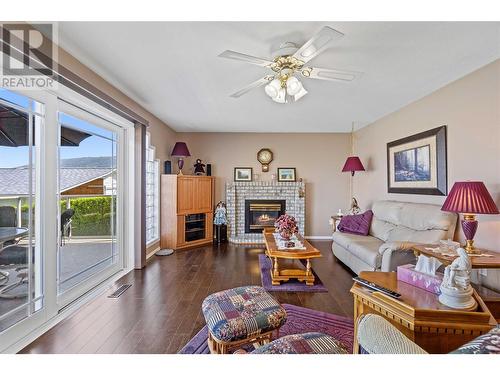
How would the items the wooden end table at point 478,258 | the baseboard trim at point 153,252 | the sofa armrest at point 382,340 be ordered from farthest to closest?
the baseboard trim at point 153,252, the wooden end table at point 478,258, the sofa armrest at point 382,340

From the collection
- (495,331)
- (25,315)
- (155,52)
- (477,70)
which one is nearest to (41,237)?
(25,315)

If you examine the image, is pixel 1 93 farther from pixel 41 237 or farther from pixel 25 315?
pixel 25 315

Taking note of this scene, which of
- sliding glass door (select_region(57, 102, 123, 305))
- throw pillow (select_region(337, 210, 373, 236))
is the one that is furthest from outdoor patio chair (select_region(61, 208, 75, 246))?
throw pillow (select_region(337, 210, 373, 236))

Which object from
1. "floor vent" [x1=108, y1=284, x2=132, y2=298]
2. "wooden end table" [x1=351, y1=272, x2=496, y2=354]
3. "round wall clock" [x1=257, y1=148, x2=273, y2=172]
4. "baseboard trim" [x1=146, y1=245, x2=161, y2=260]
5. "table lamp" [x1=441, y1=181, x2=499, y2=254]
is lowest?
"floor vent" [x1=108, y1=284, x2=132, y2=298]

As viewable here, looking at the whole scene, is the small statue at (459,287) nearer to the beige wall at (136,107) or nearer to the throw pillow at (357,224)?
the throw pillow at (357,224)

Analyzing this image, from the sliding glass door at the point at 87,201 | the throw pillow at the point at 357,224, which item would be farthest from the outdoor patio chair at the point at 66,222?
the throw pillow at the point at 357,224

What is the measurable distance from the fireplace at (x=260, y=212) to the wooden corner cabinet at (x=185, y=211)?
0.88 metres

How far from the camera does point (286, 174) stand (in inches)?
222

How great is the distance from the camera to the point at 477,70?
2482mm

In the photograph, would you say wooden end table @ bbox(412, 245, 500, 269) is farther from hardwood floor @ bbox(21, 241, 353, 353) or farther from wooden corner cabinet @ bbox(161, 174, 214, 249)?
wooden corner cabinet @ bbox(161, 174, 214, 249)

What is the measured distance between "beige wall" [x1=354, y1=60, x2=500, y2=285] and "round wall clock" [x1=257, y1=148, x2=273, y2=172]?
8.72 feet

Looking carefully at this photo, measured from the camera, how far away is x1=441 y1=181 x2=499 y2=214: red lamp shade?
6.85ft

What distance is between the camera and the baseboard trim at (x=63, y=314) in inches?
70.6

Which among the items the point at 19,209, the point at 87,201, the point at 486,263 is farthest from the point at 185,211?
the point at 486,263
